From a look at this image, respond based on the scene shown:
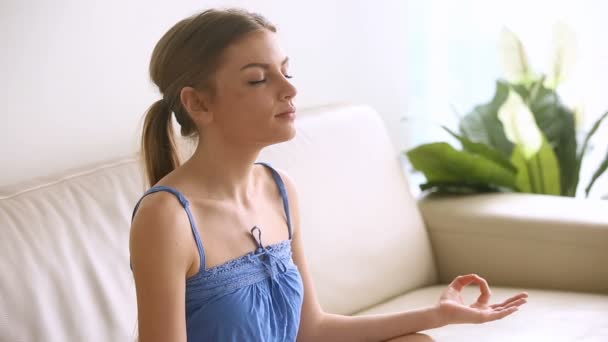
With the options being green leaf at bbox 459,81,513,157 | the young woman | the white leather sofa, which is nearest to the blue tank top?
the young woman

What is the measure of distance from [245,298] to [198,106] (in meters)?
0.30

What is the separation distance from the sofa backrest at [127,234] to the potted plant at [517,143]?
14 cm

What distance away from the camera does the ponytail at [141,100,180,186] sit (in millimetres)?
1494

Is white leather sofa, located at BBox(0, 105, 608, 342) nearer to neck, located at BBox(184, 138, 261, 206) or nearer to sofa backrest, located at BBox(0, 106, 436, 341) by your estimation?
sofa backrest, located at BBox(0, 106, 436, 341)

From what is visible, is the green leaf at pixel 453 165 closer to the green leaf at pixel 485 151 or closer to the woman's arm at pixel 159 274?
the green leaf at pixel 485 151

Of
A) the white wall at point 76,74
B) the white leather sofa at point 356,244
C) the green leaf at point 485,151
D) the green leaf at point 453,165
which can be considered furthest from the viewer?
the green leaf at point 485,151

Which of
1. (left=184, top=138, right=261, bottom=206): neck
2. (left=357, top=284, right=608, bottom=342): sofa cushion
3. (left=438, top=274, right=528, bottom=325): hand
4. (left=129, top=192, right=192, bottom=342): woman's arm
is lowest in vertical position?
(left=357, top=284, right=608, bottom=342): sofa cushion

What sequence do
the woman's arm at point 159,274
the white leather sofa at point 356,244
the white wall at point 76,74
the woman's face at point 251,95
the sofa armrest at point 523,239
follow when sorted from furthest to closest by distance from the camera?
the sofa armrest at point 523,239, the white wall at point 76,74, the white leather sofa at point 356,244, the woman's face at point 251,95, the woman's arm at point 159,274

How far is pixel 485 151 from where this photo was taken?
8.69ft

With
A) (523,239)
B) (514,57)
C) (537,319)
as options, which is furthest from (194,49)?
(514,57)

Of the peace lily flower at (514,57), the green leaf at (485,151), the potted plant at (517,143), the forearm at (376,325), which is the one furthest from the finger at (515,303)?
the peace lily flower at (514,57)

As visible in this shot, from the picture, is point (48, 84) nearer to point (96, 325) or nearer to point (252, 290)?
point (96, 325)

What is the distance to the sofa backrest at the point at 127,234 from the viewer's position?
5.28ft

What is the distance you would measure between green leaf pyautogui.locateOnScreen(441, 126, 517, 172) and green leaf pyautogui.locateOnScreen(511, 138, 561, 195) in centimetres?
3
